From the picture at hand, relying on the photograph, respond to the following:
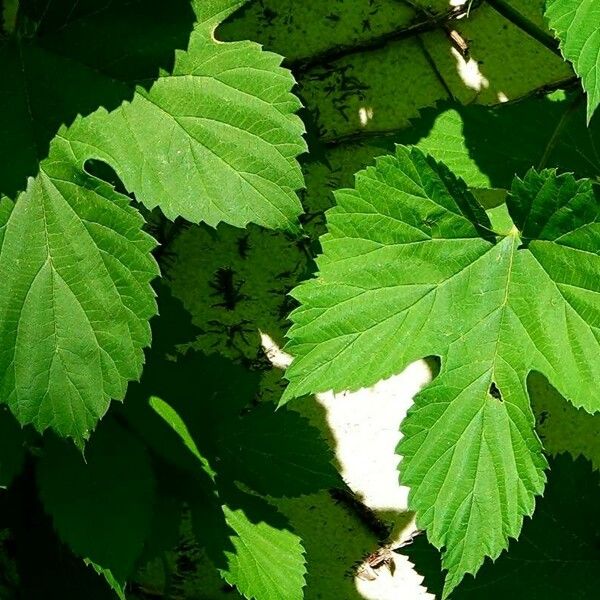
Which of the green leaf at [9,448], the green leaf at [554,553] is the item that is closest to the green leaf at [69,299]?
the green leaf at [9,448]

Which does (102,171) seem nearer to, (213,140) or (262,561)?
(213,140)

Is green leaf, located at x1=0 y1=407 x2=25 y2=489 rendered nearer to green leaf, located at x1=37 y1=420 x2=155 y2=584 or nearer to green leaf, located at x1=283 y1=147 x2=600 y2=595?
green leaf, located at x1=37 y1=420 x2=155 y2=584

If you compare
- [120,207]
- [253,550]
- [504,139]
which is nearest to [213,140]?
[120,207]

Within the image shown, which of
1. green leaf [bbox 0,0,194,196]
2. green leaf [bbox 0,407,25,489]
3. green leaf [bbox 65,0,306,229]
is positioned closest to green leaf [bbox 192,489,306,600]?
green leaf [bbox 0,407,25,489]

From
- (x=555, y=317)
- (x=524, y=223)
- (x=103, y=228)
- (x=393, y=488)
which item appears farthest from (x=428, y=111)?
(x=393, y=488)

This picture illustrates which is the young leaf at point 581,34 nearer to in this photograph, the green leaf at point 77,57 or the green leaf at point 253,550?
the green leaf at point 77,57

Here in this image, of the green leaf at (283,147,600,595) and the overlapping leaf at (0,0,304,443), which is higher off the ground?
the overlapping leaf at (0,0,304,443)
